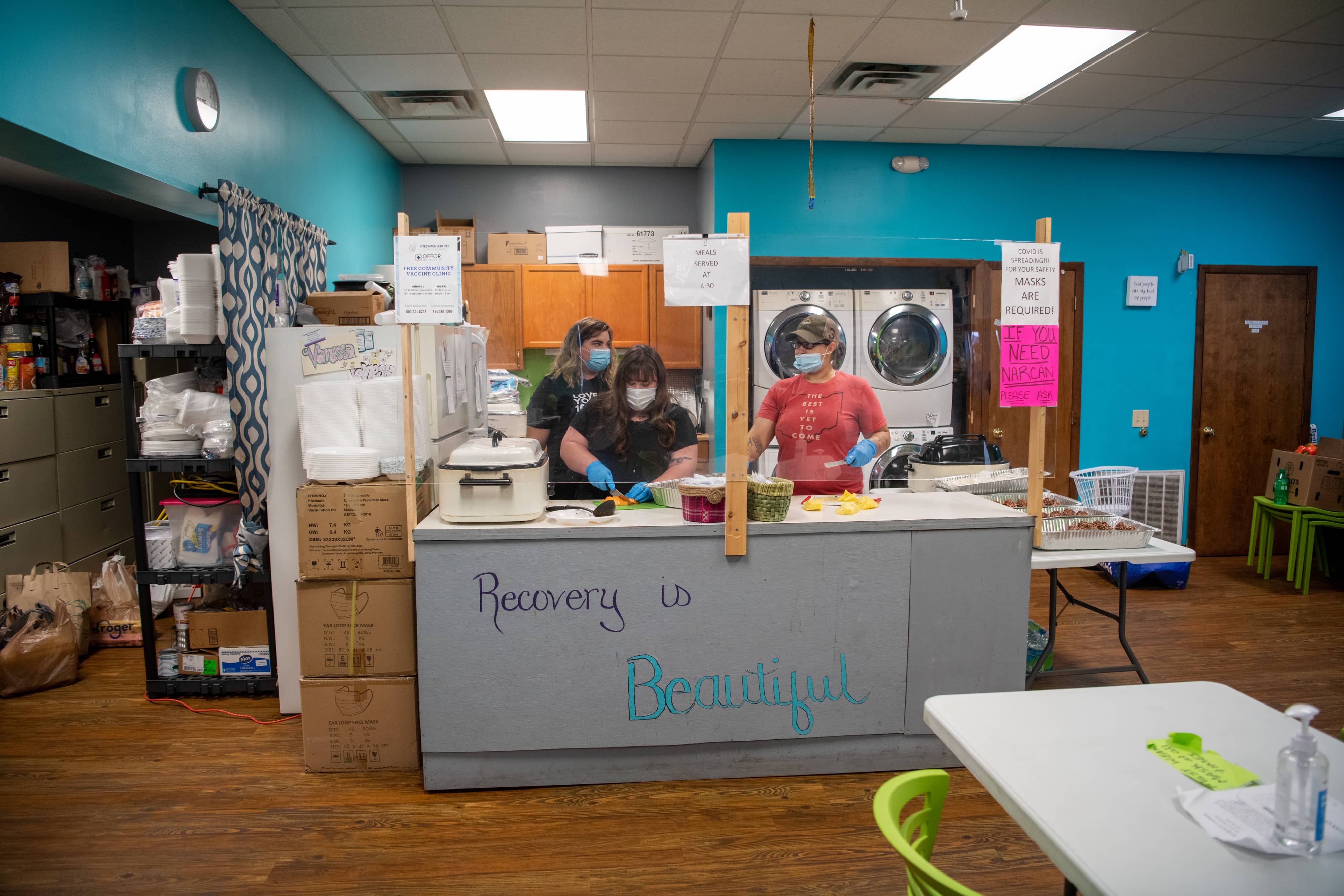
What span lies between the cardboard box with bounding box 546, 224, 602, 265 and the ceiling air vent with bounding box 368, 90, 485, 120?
0.90 metres

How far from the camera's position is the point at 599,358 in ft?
8.64

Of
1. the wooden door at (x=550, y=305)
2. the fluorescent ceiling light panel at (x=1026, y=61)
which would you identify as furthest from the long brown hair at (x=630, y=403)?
the fluorescent ceiling light panel at (x=1026, y=61)

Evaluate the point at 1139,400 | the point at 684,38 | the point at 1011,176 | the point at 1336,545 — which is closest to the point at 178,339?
the point at 684,38

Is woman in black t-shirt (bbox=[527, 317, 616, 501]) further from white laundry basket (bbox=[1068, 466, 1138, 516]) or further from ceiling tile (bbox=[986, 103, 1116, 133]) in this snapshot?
ceiling tile (bbox=[986, 103, 1116, 133])

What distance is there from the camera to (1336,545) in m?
4.90

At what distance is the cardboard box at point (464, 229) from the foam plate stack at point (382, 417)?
7.74 ft

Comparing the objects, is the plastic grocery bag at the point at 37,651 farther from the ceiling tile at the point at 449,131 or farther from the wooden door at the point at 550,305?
the ceiling tile at the point at 449,131

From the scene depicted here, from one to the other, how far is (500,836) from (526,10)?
10.0 ft

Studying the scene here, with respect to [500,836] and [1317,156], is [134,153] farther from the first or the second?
[1317,156]

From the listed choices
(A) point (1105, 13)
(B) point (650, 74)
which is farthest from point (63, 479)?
(A) point (1105, 13)

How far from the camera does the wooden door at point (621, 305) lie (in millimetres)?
2570

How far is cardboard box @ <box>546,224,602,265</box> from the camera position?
513 cm

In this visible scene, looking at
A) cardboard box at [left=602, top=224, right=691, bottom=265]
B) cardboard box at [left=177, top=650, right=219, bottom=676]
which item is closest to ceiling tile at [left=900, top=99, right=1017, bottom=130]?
cardboard box at [left=602, top=224, right=691, bottom=265]

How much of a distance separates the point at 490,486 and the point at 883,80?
3027 mm
